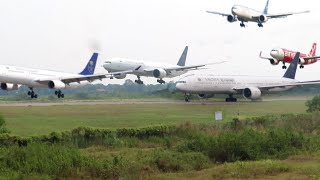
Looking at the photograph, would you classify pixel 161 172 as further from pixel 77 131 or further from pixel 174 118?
pixel 174 118

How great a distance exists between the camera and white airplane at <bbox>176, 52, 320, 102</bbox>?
226 ft

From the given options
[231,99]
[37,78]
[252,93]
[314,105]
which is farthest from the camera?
[231,99]

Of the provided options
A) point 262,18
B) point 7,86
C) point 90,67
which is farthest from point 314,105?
point 7,86

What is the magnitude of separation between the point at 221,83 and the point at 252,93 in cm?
436

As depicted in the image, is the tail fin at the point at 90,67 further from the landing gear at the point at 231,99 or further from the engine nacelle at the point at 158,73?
the landing gear at the point at 231,99

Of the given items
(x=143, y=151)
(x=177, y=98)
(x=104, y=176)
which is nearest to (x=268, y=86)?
(x=177, y=98)

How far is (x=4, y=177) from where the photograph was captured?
77.8ft

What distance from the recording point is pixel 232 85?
73625 millimetres

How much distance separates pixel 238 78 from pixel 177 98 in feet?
29.6

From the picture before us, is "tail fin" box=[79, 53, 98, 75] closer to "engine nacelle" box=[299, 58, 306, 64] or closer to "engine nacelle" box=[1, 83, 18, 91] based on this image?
"engine nacelle" box=[1, 83, 18, 91]

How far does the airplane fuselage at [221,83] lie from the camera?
68.7 metres

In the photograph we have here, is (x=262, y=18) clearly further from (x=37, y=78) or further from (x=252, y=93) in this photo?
(x=37, y=78)

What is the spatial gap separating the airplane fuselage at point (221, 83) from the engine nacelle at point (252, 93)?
1.56m

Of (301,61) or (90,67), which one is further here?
(90,67)
